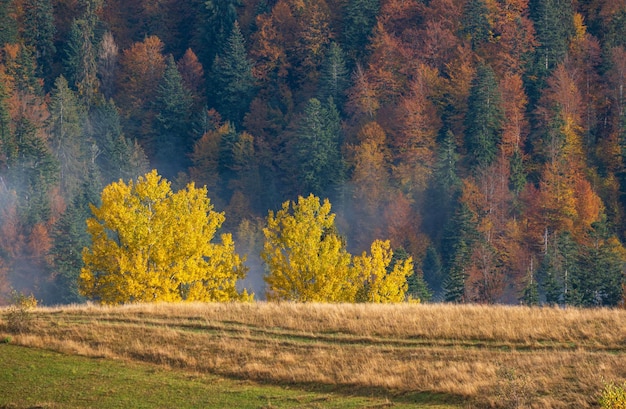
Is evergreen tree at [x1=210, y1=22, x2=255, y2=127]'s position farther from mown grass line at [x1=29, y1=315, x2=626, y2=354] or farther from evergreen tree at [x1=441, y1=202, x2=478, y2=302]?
mown grass line at [x1=29, y1=315, x2=626, y2=354]

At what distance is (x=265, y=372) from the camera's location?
53.6 m

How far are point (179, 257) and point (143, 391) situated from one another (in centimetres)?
3418

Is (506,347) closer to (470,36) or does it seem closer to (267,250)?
(267,250)

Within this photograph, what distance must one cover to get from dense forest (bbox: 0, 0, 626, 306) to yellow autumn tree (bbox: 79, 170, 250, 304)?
48048 mm

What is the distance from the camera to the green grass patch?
4981 centimetres

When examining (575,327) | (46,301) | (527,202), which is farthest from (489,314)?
(527,202)

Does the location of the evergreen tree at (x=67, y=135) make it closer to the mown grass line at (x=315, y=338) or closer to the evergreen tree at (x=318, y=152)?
the evergreen tree at (x=318, y=152)

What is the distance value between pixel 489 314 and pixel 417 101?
4713 inches

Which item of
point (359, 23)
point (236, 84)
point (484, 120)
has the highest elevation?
point (359, 23)

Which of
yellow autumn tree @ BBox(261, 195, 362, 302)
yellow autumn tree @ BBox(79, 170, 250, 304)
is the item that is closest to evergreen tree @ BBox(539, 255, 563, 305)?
yellow autumn tree @ BBox(261, 195, 362, 302)

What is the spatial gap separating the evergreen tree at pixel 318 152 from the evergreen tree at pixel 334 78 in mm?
8098

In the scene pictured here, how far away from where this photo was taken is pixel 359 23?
197 metres

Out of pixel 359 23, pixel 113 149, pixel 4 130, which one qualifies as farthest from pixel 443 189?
pixel 4 130

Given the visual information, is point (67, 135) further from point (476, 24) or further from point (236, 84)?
point (476, 24)
